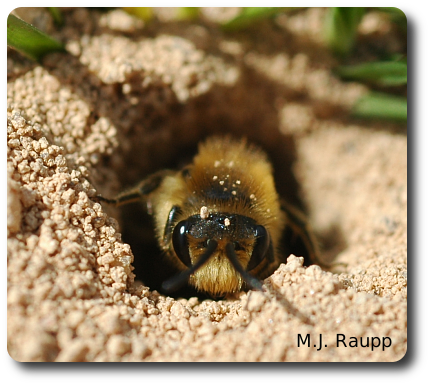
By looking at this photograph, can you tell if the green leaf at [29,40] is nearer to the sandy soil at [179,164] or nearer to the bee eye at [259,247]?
the sandy soil at [179,164]

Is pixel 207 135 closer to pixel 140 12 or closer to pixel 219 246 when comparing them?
pixel 140 12

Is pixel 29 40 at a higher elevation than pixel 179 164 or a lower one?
higher

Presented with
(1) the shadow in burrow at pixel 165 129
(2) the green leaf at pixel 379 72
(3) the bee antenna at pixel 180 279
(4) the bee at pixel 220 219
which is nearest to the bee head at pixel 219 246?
(4) the bee at pixel 220 219

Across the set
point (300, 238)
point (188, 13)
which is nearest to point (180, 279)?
point (300, 238)

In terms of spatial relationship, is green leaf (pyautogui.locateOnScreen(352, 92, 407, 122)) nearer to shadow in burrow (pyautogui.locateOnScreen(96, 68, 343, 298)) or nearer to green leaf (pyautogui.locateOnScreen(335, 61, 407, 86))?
green leaf (pyautogui.locateOnScreen(335, 61, 407, 86))

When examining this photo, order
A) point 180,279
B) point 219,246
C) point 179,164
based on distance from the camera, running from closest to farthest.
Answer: point 180,279, point 219,246, point 179,164

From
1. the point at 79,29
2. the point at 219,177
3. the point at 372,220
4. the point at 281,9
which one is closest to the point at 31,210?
A: the point at 219,177
